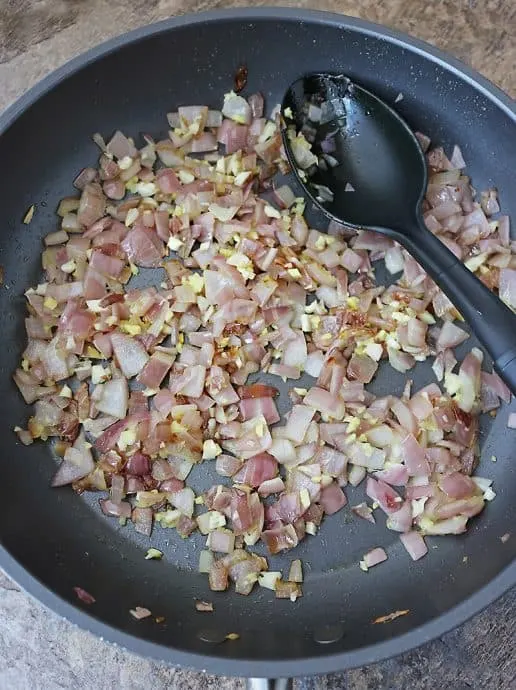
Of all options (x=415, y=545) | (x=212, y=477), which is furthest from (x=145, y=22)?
(x=415, y=545)

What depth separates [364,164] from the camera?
3.82ft

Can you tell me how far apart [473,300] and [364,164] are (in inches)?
Answer: 11.3

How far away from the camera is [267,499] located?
1090 millimetres

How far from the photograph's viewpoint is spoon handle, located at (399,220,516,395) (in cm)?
96

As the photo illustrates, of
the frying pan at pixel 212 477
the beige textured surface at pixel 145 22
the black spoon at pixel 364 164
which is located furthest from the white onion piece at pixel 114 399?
the beige textured surface at pixel 145 22

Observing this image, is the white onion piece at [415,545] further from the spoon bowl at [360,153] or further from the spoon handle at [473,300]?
the spoon bowl at [360,153]

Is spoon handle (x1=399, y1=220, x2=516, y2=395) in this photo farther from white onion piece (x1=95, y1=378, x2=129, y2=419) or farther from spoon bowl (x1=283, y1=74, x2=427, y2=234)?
white onion piece (x1=95, y1=378, x2=129, y2=419)

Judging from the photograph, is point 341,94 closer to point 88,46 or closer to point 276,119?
point 276,119

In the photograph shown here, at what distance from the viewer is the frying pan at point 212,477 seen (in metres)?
0.96

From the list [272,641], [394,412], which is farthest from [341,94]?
[272,641]

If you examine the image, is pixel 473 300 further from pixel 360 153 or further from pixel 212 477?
pixel 212 477

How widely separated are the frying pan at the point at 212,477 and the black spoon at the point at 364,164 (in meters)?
0.05

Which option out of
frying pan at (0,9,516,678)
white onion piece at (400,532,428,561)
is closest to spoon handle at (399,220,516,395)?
frying pan at (0,9,516,678)

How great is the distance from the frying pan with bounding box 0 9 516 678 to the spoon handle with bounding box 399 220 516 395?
15 centimetres
